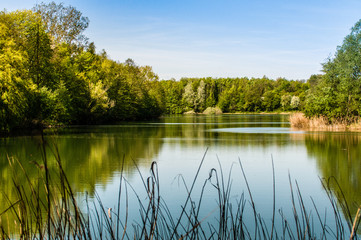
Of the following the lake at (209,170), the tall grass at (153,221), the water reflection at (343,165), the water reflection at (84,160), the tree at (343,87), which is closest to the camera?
the tall grass at (153,221)

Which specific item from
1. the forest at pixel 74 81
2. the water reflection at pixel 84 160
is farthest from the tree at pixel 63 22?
the water reflection at pixel 84 160

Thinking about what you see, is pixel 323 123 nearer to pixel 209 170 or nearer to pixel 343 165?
pixel 343 165

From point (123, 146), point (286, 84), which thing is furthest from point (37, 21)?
point (286, 84)

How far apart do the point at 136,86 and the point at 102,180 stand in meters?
40.8

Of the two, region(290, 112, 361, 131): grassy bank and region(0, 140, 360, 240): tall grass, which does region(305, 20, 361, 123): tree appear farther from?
region(0, 140, 360, 240): tall grass

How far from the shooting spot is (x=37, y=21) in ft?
87.1

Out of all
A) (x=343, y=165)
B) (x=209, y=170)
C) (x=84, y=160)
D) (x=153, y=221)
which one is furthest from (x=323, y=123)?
(x=153, y=221)

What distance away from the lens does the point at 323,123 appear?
27.0 metres

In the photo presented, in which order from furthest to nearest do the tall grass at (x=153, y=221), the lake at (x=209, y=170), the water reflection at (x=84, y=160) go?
1. the water reflection at (x=84, y=160)
2. the lake at (x=209, y=170)
3. the tall grass at (x=153, y=221)

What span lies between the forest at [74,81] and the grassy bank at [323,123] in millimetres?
370

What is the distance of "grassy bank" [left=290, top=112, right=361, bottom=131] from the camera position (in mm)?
25334

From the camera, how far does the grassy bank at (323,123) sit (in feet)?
83.1

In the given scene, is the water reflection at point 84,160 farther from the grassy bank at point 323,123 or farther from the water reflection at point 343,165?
the grassy bank at point 323,123

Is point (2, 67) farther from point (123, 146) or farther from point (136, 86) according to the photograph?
point (136, 86)
